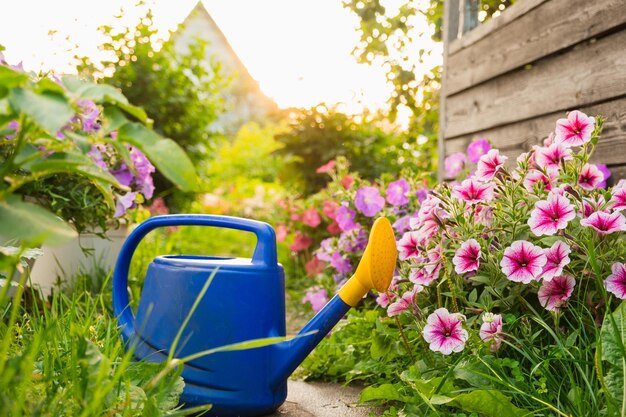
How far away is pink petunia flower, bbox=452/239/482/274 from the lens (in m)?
1.44

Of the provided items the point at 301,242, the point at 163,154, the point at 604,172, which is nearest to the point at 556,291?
the point at 604,172

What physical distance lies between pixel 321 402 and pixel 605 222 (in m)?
0.78

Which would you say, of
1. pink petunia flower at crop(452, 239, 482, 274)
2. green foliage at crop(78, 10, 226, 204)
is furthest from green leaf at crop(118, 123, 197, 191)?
green foliage at crop(78, 10, 226, 204)

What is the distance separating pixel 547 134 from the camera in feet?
7.95

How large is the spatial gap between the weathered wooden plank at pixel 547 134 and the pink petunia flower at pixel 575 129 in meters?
0.48

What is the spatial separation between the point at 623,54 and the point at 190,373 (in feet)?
5.12

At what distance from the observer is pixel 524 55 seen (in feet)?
8.46

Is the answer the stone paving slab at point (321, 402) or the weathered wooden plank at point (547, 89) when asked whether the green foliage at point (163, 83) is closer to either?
the weathered wooden plank at point (547, 89)

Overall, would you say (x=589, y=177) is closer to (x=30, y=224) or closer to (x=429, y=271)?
(x=429, y=271)

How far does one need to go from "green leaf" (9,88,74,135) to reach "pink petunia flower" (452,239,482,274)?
3.15 feet

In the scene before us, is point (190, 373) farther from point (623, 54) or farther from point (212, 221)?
point (623, 54)

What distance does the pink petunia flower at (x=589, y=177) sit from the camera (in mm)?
1604

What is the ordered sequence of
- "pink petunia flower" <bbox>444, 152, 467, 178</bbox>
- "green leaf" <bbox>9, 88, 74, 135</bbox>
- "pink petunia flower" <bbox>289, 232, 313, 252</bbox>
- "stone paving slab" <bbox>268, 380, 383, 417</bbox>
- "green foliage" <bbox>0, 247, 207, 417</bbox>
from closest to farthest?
"green leaf" <bbox>9, 88, 74, 135</bbox> < "green foliage" <bbox>0, 247, 207, 417</bbox> < "stone paving slab" <bbox>268, 380, 383, 417</bbox> < "pink petunia flower" <bbox>444, 152, 467, 178</bbox> < "pink petunia flower" <bbox>289, 232, 313, 252</bbox>

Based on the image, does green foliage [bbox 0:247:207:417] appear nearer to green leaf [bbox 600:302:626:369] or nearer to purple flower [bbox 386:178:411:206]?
green leaf [bbox 600:302:626:369]
